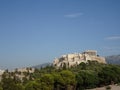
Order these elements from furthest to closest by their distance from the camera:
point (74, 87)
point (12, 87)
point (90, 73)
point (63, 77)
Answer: point (90, 73) → point (74, 87) → point (63, 77) → point (12, 87)

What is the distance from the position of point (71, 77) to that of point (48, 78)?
29.0ft

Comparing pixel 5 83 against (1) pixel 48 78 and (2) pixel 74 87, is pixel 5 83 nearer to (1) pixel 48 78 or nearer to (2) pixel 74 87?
(1) pixel 48 78

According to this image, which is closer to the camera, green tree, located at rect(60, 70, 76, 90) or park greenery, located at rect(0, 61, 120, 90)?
park greenery, located at rect(0, 61, 120, 90)

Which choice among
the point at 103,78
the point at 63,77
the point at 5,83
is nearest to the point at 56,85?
the point at 63,77

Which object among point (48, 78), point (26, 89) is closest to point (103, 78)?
point (48, 78)

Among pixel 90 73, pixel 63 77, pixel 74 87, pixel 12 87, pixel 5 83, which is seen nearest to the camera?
pixel 12 87

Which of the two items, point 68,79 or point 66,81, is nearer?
point 66,81

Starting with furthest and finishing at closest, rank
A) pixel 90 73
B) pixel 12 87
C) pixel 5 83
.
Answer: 1. pixel 90 73
2. pixel 5 83
3. pixel 12 87

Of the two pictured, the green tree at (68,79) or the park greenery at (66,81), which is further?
the green tree at (68,79)

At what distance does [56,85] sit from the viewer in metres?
74.6

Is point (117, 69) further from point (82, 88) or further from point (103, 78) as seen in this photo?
point (82, 88)

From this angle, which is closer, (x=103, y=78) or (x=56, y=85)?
(x=56, y=85)

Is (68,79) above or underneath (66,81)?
above

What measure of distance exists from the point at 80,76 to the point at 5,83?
24724mm
